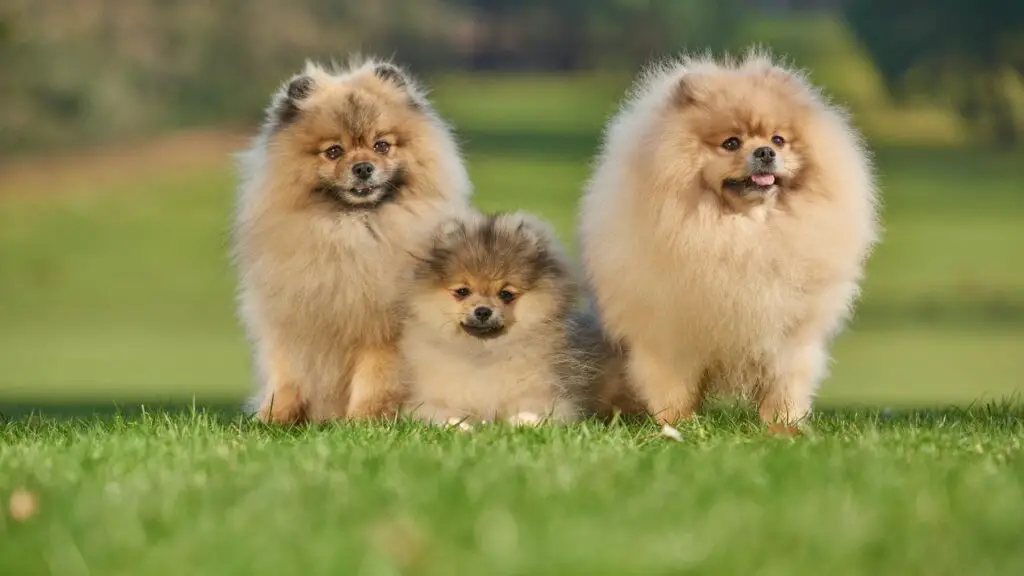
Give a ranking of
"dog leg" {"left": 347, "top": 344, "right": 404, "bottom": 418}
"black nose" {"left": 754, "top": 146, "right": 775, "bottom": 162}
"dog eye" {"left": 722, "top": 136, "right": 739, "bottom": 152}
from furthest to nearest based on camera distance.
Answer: "dog leg" {"left": 347, "top": 344, "right": 404, "bottom": 418} < "dog eye" {"left": 722, "top": 136, "right": 739, "bottom": 152} < "black nose" {"left": 754, "top": 146, "right": 775, "bottom": 162}

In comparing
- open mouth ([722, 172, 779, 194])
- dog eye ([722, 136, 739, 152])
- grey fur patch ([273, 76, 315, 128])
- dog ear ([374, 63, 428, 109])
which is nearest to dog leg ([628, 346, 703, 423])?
open mouth ([722, 172, 779, 194])

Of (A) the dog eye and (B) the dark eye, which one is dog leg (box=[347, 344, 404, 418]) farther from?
(A) the dog eye

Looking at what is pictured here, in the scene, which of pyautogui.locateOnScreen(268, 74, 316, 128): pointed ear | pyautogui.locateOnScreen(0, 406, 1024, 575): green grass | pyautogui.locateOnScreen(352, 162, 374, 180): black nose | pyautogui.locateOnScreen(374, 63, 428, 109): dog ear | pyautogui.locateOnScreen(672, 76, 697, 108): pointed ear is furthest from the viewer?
pyautogui.locateOnScreen(374, 63, 428, 109): dog ear

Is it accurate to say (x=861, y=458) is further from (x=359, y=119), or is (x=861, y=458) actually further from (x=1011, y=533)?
(x=359, y=119)

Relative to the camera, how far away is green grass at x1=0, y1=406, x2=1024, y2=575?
3.32m

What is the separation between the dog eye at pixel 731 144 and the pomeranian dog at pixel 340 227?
46.2 inches

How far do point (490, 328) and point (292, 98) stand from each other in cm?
123

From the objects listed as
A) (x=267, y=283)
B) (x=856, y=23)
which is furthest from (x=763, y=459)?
(x=856, y=23)

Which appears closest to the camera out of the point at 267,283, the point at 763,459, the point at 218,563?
the point at 218,563

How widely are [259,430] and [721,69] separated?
2.19 metres

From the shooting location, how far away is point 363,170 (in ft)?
18.4

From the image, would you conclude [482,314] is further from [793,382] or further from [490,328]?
[793,382]

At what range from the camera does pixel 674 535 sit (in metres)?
3.46

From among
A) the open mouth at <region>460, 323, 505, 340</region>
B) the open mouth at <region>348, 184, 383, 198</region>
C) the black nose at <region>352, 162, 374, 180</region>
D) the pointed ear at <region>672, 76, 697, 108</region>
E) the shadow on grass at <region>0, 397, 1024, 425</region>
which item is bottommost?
the shadow on grass at <region>0, 397, 1024, 425</region>
